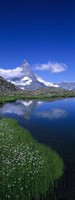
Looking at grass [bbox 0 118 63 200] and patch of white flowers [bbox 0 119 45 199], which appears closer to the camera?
grass [bbox 0 118 63 200]

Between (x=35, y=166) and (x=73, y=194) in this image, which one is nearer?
(x=73, y=194)

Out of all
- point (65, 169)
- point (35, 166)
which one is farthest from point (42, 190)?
point (65, 169)

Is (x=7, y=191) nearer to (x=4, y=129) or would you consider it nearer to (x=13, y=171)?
(x=13, y=171)

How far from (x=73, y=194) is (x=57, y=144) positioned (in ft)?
46.9

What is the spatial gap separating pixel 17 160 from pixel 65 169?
4.38 meters

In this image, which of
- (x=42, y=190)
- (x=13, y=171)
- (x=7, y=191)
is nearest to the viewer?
(x=7, y=191)

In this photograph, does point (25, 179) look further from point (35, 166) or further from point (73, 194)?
point (73, 194)

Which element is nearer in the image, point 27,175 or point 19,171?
point 27,175

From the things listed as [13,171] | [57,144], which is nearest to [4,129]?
[57,144]

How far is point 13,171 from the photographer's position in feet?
66.2

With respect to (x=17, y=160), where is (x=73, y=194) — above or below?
below

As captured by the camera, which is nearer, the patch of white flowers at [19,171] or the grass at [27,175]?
the grass at [27,175]

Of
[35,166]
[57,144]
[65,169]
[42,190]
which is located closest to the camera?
[42,190]

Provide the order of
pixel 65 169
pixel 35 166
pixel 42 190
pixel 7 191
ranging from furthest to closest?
pixel 65 169
pixel 35 166
pixel 42 190
pixel 7 191
